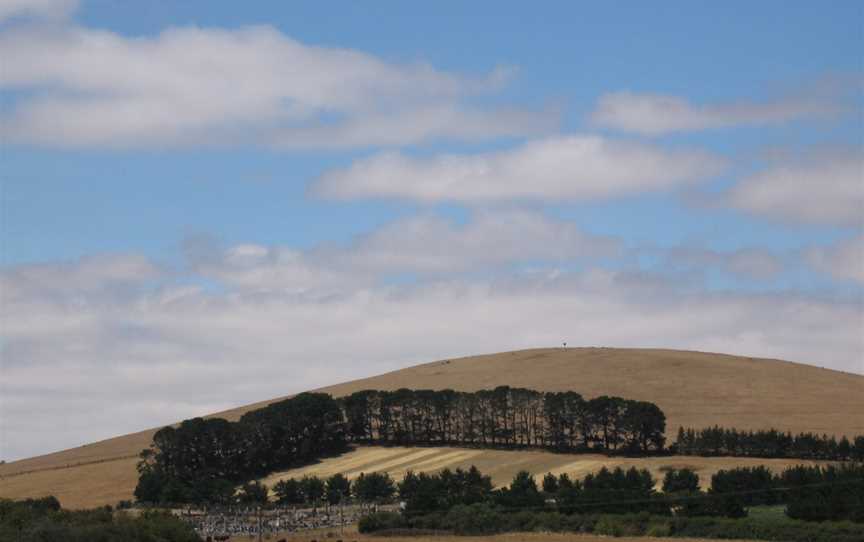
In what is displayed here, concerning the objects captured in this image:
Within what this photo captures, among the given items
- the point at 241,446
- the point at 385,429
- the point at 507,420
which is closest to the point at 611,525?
the point at 241,446

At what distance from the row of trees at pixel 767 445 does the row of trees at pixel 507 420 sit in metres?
5.70

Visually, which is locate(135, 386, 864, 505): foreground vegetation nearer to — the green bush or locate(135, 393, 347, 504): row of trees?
locate(135, 393, 347, 504): row of trees

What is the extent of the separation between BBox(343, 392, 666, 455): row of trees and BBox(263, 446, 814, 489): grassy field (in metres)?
4.71

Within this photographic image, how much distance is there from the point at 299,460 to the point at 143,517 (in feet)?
208

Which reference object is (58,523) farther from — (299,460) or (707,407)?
(707,407)

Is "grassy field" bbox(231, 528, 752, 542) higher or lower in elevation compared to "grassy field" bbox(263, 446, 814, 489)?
lower

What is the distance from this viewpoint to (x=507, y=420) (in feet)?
516

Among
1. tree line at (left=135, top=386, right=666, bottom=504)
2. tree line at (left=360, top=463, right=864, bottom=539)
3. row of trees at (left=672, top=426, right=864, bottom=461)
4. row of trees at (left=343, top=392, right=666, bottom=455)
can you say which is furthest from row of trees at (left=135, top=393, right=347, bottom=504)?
row of trees at (left=672, top=426, right=864, bottom=461)

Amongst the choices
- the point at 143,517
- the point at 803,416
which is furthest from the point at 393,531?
the point at 803,416

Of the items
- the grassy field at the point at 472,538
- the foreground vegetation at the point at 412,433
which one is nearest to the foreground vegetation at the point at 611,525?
the grassy field at the point at 472,538

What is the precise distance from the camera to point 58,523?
3351 inches

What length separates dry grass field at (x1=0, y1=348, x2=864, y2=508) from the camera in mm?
144750

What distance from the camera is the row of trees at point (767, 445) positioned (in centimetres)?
13100

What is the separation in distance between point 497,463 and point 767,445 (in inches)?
1120
